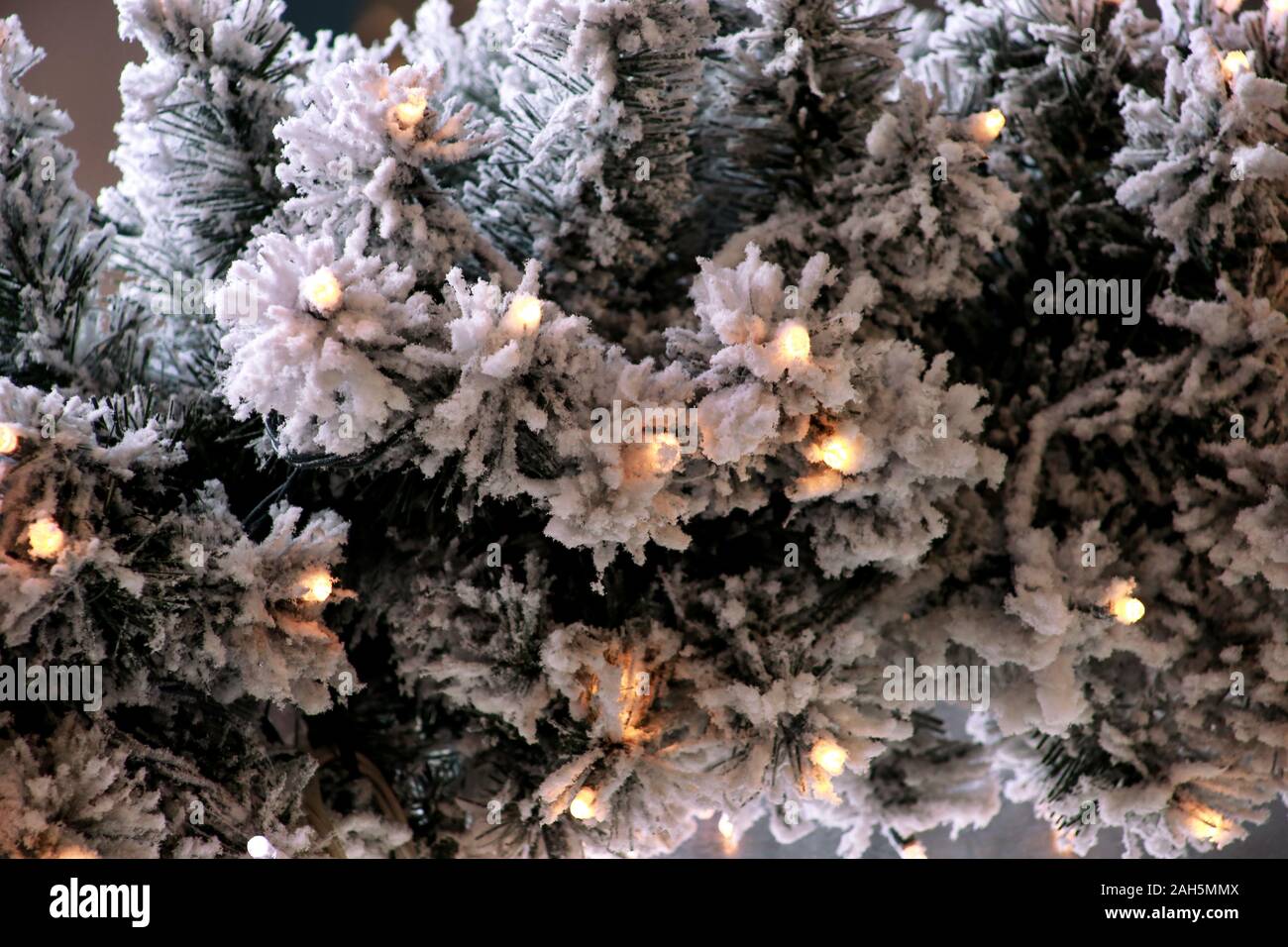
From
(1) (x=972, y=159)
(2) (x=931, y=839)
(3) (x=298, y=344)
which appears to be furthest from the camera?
(2) (x=931, y=839)

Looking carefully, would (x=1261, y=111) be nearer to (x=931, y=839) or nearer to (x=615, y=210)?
(x=615, y=210)

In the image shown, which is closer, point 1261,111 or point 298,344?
point 298,344

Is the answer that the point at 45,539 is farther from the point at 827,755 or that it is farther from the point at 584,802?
the point at 827,755

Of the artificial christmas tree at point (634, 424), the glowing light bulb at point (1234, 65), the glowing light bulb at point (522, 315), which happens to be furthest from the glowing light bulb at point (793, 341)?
the glowing light bulb at point (1234, 65)

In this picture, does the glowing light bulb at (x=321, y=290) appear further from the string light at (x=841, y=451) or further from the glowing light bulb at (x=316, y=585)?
the string light at (x=841, y=451)

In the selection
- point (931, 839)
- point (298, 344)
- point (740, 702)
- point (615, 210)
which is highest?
point (615, 210)

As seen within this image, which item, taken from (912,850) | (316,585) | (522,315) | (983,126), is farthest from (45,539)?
(912,850)
